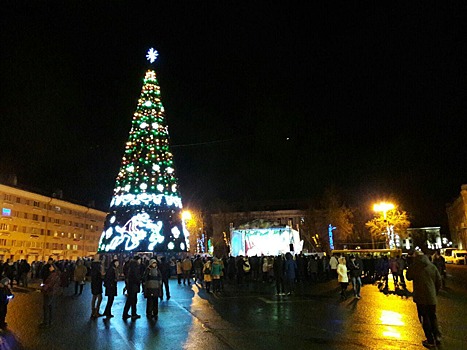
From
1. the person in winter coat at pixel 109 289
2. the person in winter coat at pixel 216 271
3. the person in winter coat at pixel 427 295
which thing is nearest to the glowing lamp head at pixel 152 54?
the person in winter coat at pixel 216 271

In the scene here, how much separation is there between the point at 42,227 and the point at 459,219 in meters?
73.2

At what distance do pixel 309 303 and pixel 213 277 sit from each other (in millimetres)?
5293

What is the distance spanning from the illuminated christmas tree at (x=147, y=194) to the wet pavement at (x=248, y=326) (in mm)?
13363

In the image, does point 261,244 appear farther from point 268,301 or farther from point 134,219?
point 268,301

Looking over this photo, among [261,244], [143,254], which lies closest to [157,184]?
[143,254]

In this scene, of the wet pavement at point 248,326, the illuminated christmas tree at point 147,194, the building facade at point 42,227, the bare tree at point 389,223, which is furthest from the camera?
the building facade at point 42,227

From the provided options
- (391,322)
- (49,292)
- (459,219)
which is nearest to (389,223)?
(391,322)

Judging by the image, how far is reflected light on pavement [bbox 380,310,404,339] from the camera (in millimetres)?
8084

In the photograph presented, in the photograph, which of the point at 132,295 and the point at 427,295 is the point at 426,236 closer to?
the point at 132,295

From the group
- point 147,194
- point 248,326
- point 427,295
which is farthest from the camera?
point 147,194

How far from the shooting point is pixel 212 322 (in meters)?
9.88

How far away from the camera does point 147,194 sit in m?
28.3

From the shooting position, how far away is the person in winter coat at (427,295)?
7051 millimetres

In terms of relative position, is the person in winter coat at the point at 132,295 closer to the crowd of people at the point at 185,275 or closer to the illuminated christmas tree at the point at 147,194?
the crowd of people at the point at 185,275
